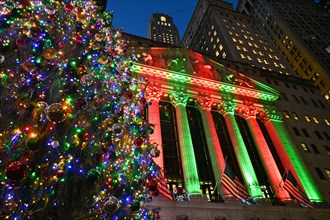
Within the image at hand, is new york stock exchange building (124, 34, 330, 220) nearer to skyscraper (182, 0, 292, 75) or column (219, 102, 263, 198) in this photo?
column (219, 102, 263, 198)

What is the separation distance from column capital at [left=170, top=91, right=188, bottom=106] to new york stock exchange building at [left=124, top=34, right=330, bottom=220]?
20mm

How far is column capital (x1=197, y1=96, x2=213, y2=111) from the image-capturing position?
26828mm

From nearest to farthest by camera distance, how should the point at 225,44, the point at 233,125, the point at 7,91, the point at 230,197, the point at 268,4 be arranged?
the point at 7,91 < the point at 230,197 < the point at 233,125 < the point at 225,44 < the point at 268,4

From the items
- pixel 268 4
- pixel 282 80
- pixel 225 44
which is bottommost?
pixel 282 80

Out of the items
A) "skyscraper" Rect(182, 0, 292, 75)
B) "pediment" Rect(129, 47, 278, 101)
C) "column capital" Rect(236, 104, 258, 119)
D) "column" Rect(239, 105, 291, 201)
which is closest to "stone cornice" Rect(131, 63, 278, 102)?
"pediment" Rect(129, 47, 278, 101)

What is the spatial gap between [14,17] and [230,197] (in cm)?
1721

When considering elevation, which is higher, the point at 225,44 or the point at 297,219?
the point at 225,44

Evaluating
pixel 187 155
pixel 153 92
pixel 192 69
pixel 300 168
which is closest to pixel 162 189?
pixel 187 155

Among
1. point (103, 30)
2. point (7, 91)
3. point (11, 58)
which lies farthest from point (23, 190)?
point (103, 30)

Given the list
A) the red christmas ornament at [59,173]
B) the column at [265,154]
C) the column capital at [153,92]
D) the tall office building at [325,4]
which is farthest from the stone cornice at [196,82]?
the tall office building at [325,4]

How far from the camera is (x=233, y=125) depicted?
2588cm

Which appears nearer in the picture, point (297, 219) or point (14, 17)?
point (14, 17)

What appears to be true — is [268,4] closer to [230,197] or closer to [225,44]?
[225,44]

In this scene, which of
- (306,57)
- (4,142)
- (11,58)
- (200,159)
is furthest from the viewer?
(306,57)
